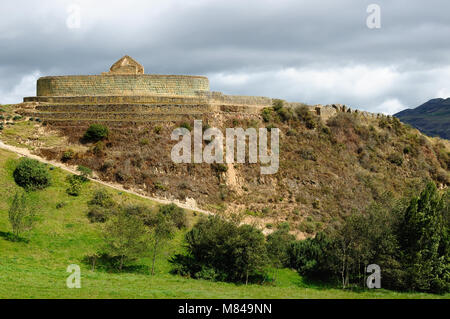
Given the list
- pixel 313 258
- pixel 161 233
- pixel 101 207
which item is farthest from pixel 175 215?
pixel 313 258

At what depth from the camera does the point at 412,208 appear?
34.0 metres

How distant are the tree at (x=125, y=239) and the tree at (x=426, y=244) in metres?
16.2

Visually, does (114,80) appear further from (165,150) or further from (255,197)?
(255,197)

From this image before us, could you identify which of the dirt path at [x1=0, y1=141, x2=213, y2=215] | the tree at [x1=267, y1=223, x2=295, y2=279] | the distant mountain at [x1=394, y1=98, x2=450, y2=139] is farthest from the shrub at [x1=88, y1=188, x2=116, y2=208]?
the distant mountain at [x1=394, y1=98, x2=450, y2=139]

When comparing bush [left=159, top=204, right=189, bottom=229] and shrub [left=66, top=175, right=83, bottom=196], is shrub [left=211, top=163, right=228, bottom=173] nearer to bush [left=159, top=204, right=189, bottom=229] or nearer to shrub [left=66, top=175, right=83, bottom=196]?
bush [left=159, top=204, right=189, bottom=229]

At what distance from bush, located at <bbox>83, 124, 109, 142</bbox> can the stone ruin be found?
1.63 meters

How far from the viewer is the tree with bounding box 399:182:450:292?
32.1m

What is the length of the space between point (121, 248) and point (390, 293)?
51.8ft

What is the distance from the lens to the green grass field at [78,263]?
2442cm

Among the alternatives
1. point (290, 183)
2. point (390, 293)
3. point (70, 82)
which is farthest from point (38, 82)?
point (390, 293)

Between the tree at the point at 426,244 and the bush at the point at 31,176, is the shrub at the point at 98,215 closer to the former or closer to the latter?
the bush at the point at 31,176

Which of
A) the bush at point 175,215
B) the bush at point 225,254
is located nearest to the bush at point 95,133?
the bush at point 175,215

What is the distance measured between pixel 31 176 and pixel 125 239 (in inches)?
392

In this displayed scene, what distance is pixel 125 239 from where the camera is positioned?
104 ft
